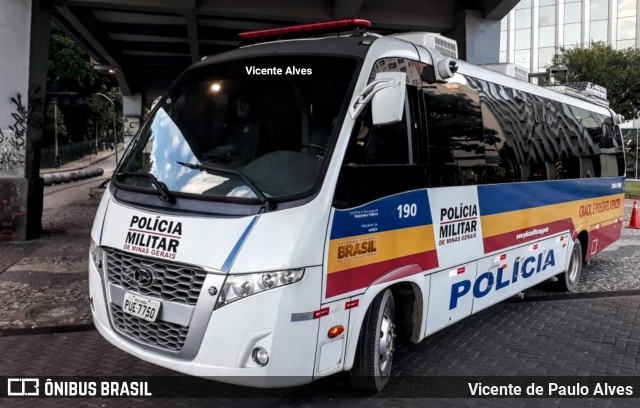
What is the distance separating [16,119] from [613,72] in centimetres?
3557

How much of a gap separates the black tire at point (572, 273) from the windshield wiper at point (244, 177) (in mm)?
6036

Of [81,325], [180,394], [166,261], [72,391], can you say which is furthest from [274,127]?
[81,325]

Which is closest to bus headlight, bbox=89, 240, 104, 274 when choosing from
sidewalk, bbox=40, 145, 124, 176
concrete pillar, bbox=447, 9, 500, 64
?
concrete pillar, bbox=447, 9, 500, 64

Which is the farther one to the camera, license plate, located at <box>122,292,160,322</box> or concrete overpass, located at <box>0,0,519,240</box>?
concrete overpass, located at <box>0,0,519,240</box>

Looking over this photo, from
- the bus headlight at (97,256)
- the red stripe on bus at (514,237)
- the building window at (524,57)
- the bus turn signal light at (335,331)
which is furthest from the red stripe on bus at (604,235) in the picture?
the building window at (524,57)

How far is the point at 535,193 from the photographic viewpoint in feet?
23.5

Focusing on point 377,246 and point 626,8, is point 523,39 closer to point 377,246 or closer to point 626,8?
point 626,8

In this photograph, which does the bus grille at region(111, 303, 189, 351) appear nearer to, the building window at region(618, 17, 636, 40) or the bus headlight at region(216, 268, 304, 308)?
the bus headlight at region(216, 268, 304, 308)

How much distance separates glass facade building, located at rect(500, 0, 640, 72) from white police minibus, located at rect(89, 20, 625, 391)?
167 feet

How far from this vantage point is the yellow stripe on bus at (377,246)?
403 centimetres

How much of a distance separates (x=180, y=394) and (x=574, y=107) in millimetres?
7355

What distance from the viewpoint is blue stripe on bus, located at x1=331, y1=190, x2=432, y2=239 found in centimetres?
408

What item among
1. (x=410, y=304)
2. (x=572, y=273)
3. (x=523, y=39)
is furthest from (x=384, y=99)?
(x=523, y=39)

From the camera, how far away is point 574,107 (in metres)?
9.01
